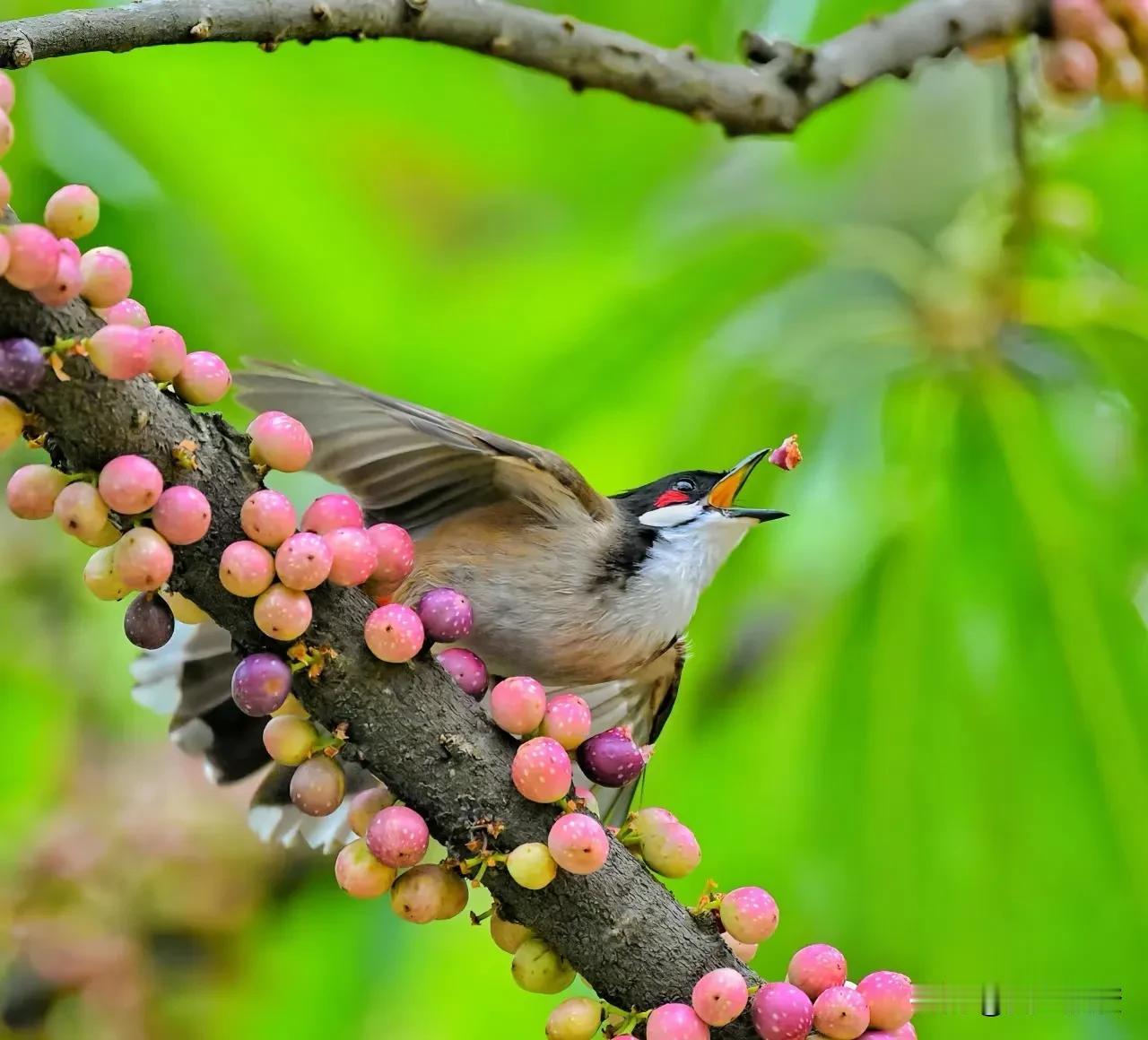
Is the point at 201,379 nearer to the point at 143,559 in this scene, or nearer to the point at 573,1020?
the point at 143,559

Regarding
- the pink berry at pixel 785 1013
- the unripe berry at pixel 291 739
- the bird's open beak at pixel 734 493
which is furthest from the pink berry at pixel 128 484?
the bird's open beak at pixel 734 493

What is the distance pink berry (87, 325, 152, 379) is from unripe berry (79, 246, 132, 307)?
30mm

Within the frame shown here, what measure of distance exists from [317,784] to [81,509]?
0.27 metres

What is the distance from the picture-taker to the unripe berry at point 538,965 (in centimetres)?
107

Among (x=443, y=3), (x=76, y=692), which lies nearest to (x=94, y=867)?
(x=76, y=692)

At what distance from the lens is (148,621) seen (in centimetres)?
93

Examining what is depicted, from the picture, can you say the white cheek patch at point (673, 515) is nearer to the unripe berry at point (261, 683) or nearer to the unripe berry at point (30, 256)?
the unripe berry at point (261, 683)

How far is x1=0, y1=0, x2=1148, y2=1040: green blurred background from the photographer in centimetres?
188

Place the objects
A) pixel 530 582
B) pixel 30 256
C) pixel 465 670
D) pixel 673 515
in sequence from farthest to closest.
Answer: pixel 673 515 → pixel 530 582 → pixel 465 670 → pixel 30 256

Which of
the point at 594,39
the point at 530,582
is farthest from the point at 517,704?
the point at 594,39

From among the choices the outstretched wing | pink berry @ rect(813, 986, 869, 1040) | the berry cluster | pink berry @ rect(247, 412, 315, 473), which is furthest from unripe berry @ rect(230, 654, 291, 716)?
the berry cluster

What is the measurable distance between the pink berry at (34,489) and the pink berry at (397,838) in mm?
Result: 318

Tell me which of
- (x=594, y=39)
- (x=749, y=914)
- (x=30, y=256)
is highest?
(x=594, y=39)

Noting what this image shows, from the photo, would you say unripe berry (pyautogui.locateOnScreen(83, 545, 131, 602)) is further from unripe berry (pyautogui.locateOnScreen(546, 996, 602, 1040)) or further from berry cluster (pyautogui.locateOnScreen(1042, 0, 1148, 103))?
berry cluster (pyautogui.locateOnScreen(1042, 0, 1148, 103))
